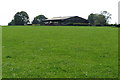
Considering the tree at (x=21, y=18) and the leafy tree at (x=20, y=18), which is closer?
the leafy tree at (x=20, y=18)

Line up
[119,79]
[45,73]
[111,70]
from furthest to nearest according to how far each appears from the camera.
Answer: [111,70], [45,73], [119,79]

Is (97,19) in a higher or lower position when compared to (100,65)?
higher

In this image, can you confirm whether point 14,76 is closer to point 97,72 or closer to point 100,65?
point 97,72

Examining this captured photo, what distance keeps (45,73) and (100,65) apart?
3907 millimetres

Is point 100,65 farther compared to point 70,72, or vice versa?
point 100,65

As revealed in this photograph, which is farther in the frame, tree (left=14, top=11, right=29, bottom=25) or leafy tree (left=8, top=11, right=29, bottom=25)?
tree (left=14, top=11, right=29, bottom=25)

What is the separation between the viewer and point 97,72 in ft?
37.9

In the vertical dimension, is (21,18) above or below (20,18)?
above

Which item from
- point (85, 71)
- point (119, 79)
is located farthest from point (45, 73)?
point (119, 79)

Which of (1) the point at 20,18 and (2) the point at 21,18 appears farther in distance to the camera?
(2) the point at 21,18

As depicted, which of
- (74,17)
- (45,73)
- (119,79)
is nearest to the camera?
(119,79)

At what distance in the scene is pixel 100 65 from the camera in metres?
13.4

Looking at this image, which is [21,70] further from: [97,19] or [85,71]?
[97,19]

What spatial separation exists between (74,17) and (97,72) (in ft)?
559
